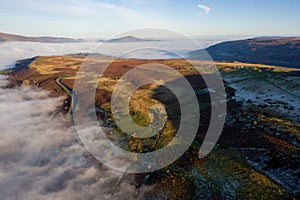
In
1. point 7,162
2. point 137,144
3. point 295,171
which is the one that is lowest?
point 7,162

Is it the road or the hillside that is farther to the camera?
the road

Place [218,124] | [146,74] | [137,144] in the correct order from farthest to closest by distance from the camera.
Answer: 1. [146,74]
2. [218,124]
3. [137,144]

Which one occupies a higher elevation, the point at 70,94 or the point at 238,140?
the point at 238,140

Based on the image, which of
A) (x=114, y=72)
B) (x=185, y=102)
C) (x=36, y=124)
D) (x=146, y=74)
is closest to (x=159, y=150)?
(x=185, y=102)

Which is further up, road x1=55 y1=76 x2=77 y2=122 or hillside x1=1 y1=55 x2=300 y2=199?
hillside x1=1 y1=55 x2=300 y2=199

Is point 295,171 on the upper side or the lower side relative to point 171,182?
upper

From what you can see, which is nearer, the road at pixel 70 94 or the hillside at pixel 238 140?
the hillside at pixel 238 140

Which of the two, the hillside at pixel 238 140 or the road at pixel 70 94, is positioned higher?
the hillside at pixel 238 140

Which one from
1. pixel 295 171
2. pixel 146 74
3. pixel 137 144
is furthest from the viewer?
pixel 146 74

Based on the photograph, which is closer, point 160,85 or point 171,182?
point 171,182

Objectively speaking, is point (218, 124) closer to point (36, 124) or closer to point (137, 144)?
point (137, 144)

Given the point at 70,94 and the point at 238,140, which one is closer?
the point at 238,140
